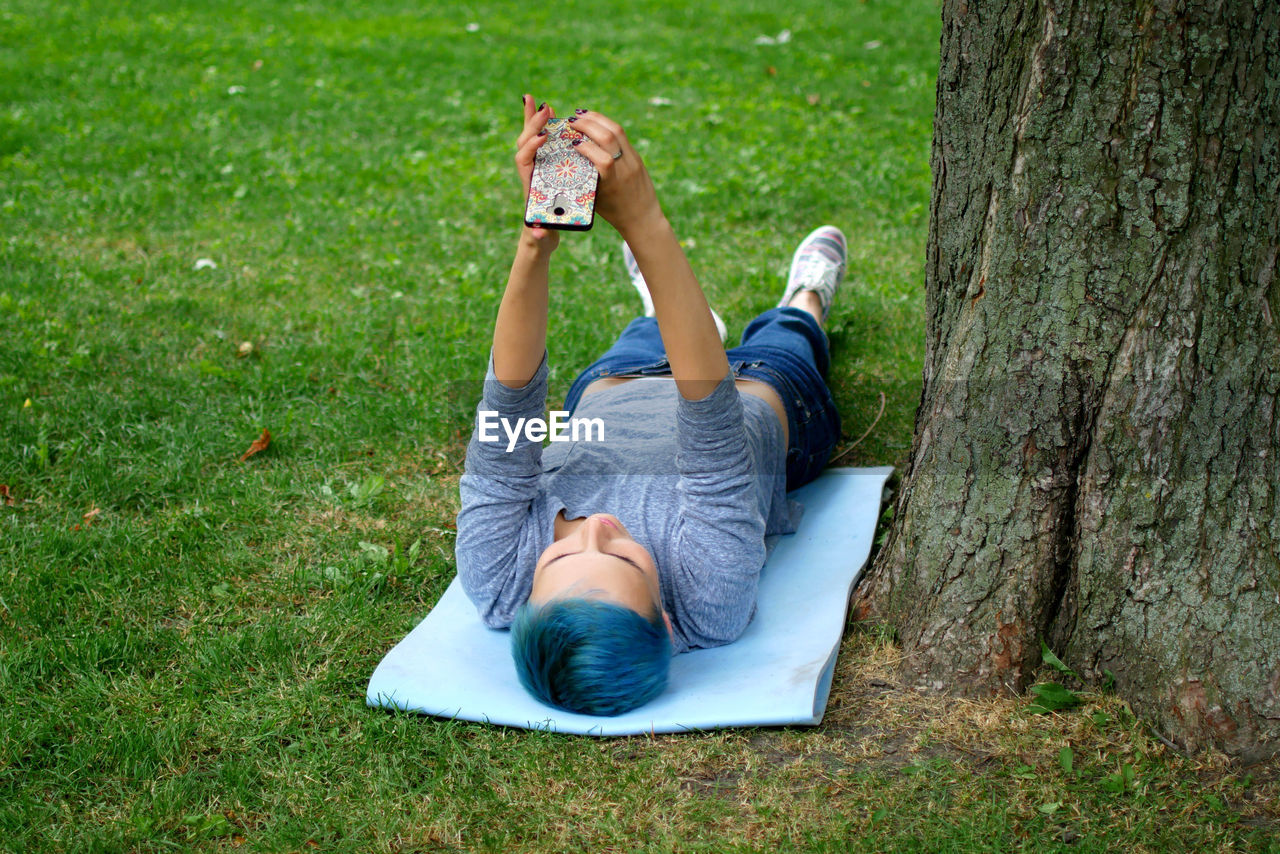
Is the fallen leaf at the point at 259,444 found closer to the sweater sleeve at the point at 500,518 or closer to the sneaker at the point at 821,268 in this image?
the sweater sleeve at the point at 500,518

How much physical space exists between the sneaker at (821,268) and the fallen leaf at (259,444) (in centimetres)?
189

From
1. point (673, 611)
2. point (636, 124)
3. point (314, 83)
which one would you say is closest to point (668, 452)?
point (673, 611)

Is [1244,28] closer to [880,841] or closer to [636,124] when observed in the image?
[880,841]

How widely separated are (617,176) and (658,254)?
0.65 feet

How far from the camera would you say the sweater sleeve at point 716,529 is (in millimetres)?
2434

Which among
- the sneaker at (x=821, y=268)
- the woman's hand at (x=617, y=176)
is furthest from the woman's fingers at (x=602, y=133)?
the sneaker at (x=821, y=268)

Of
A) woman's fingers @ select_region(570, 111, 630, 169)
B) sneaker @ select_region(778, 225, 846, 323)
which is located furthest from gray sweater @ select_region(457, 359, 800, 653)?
sneaker @ select_region(778, 225, 846, 323)

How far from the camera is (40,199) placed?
5.66m

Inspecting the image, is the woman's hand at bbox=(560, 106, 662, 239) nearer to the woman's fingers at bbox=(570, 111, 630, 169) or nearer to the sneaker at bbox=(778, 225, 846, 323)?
the woman's fingers at bbox=(570, 111, 630, 169)

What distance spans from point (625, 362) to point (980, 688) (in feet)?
5.04

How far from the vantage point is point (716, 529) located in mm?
2510

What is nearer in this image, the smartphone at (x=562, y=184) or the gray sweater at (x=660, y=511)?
the smartphone at (x=562, y=184)

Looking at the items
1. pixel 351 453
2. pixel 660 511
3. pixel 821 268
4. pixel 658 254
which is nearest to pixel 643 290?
pixel 821 268

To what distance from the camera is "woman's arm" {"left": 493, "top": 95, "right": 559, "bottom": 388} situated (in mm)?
2130
